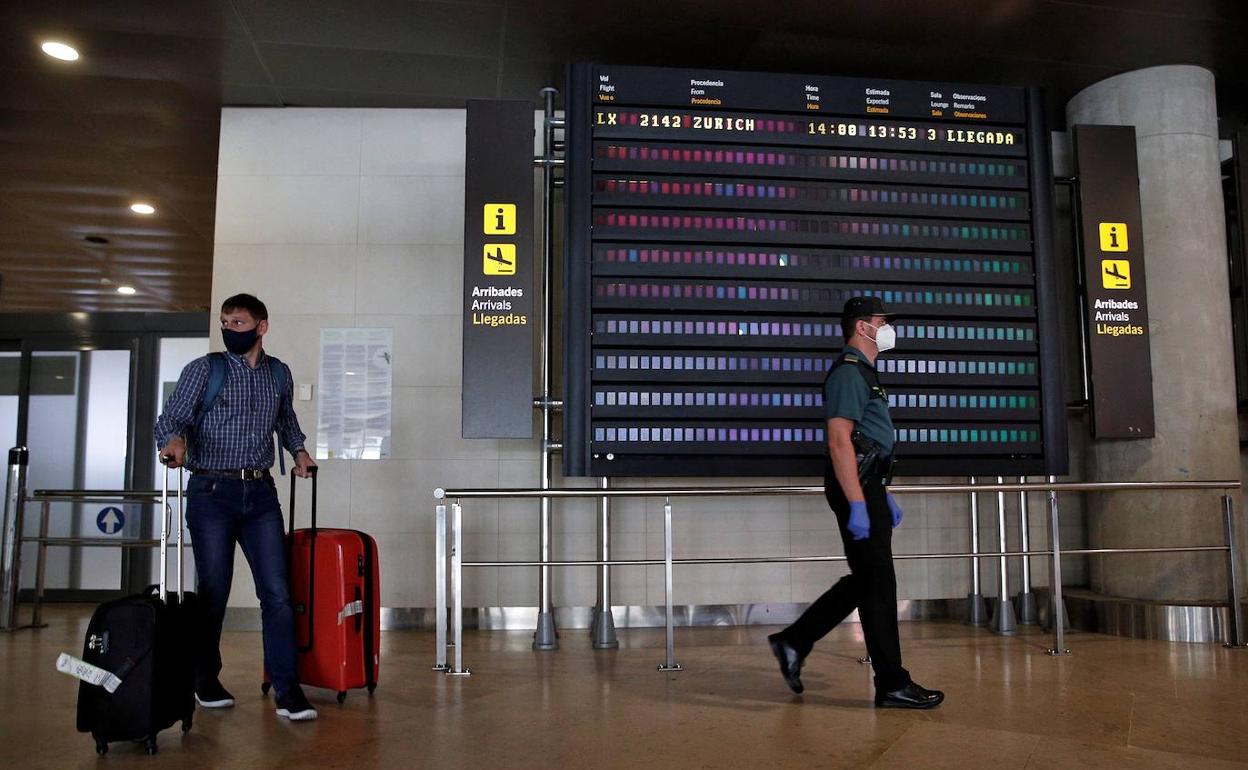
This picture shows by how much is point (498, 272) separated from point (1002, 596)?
3.53 metres

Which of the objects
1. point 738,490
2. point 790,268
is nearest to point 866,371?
point 738,490

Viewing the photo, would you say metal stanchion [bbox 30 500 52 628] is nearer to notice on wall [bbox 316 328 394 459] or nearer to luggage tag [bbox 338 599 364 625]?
notice on wall [bbox 316 328 394 459]

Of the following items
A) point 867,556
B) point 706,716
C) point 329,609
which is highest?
point 867,556

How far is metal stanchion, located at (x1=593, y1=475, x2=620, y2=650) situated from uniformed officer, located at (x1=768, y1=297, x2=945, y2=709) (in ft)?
5.17

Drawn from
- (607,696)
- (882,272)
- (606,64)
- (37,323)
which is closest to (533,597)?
(607,696)

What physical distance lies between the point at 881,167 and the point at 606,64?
67.6 inches

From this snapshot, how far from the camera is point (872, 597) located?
11.9ft

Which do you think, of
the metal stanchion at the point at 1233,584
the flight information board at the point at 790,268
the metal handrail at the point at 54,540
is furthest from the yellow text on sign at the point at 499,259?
the metal stanchion at the point at 1233,584

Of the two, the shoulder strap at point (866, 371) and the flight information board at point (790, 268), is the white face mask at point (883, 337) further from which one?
the flight information board at point (790, 268)

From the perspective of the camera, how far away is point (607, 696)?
388cm

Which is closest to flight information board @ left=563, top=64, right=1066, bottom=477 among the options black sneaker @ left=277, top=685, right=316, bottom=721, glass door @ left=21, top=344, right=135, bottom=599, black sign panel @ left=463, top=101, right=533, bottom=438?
black sign panel @ left=463, top=101, right=533, bottom=438

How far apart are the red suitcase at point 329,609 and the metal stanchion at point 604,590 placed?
5.26 ft

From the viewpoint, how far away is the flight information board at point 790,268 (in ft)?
16.8

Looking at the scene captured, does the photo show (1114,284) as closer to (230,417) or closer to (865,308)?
(865,308)
